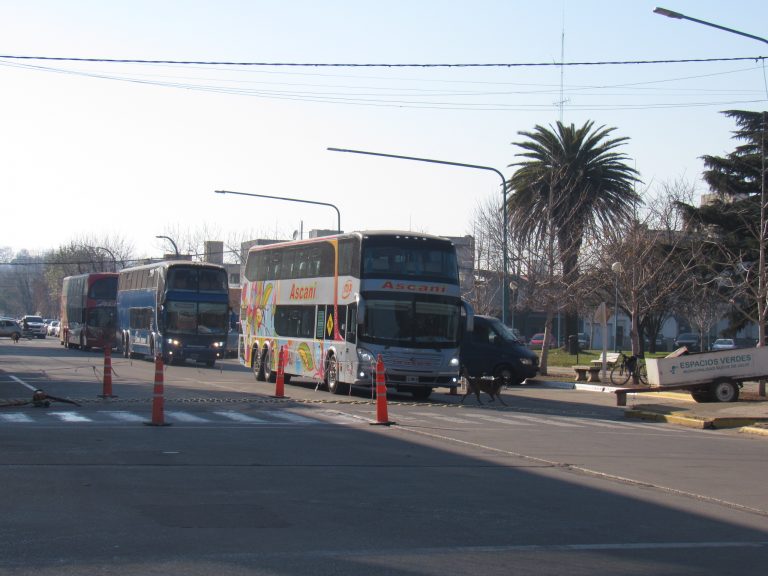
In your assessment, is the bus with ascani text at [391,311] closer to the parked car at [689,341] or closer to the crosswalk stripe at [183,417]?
the crosswalk stripe at [183,417]

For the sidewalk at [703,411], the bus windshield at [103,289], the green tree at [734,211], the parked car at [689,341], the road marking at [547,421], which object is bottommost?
the road marking at [547,421]

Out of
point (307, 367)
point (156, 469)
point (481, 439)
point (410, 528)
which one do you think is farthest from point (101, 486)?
point (307, 367)

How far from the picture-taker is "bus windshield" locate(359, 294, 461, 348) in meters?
27.2

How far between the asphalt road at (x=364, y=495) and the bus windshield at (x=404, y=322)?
5702mm

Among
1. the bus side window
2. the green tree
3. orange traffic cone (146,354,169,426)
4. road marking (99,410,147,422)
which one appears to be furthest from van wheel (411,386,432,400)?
the green tree

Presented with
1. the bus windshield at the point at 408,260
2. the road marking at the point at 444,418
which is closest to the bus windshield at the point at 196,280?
the bus windshield at the point at 408,260

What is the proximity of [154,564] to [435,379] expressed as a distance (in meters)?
20.0

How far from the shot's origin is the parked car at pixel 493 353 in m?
37.3

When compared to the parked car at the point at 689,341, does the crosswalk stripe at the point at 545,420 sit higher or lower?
lower

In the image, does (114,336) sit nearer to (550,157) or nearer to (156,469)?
(550,157)

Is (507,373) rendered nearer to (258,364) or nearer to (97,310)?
(258,364)

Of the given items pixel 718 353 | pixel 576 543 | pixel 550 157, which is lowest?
pixel 576 543

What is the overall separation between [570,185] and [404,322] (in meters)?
26.8

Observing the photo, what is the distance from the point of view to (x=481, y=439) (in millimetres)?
17625
